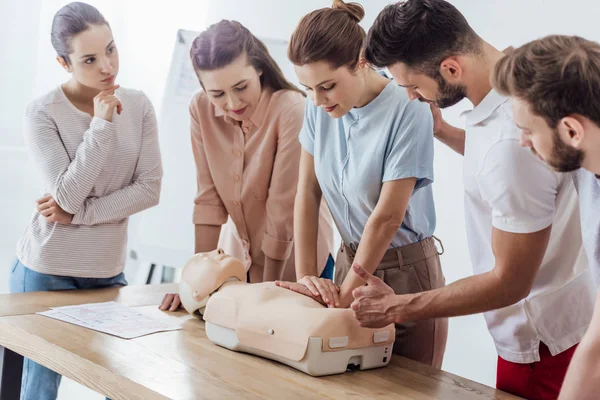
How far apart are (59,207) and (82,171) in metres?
0.15

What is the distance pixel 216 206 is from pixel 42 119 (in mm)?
631

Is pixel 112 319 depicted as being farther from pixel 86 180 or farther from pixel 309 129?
pixel 309 129

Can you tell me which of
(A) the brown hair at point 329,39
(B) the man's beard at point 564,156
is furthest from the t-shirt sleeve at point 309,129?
(B) the man's beard at point 564,156

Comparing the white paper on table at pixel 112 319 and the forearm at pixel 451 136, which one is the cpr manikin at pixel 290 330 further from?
the forearm at pixel 451 136

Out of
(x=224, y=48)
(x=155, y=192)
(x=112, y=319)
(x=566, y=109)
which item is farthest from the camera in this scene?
(x=155, y=192)

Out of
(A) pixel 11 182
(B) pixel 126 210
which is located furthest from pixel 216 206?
(A) pixel 11 182

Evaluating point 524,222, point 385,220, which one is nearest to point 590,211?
point 524,222

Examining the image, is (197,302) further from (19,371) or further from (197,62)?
(197,62)

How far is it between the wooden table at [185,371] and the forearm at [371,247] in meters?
0.21

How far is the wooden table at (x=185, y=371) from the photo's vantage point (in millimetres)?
1531

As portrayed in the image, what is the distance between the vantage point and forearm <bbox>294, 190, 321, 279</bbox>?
210cm

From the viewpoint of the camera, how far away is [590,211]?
1.46 metres

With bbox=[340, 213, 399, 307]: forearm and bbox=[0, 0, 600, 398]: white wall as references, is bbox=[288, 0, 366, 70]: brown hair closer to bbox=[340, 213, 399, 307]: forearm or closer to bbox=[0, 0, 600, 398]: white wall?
bbox=[340, 213, 399, 307]: forearm

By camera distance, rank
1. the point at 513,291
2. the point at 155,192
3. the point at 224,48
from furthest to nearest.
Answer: the point at 155,192, the point at 224,48, the point at 513,291
